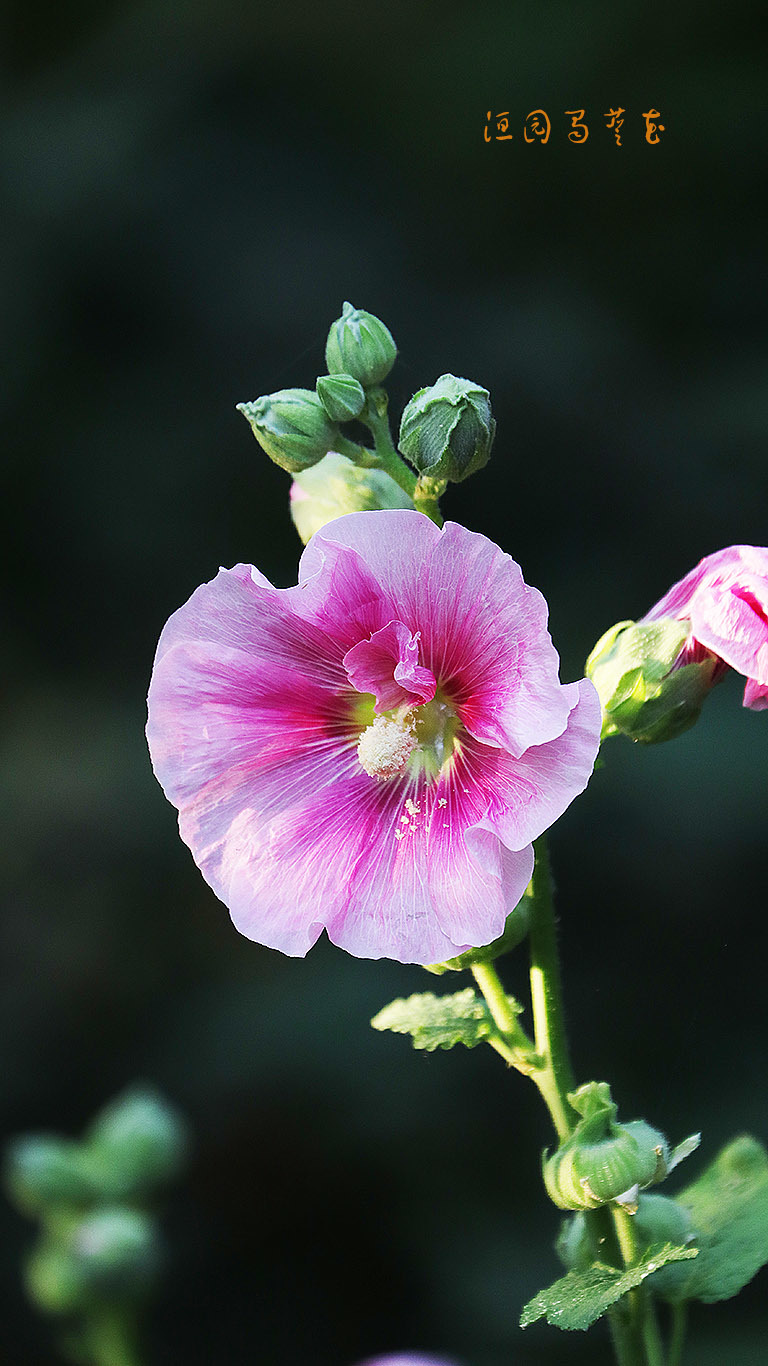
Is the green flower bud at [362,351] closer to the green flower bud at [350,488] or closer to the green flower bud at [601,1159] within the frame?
the green flower bud at [350,488]

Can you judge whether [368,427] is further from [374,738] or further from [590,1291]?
[590,1291]

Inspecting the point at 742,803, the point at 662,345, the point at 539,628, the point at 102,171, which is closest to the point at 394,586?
the point at 539,628

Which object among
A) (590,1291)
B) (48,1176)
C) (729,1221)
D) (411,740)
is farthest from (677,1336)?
(48,1176)

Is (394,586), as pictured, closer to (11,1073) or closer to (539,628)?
(539,628)

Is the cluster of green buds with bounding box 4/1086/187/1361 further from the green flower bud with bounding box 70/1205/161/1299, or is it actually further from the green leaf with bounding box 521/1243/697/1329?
the green leaf with bounding box 521/1243/697/1329

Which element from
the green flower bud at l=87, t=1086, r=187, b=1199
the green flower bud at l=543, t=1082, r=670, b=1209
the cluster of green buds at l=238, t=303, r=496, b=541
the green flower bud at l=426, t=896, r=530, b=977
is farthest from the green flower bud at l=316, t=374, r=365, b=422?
the green flower bud at l=87, t=1086, r=187, b=1199
